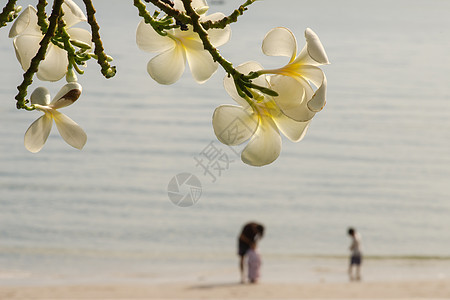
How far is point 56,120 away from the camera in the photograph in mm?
639

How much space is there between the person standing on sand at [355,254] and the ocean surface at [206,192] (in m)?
0.65

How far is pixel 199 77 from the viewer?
0.66m

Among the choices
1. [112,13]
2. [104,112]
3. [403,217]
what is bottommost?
[112,13]

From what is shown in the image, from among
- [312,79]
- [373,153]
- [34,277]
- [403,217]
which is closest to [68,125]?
Answer: [312,79]

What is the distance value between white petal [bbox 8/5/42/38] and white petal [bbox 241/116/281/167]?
28 centimetres

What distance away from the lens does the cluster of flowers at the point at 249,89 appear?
55 cm

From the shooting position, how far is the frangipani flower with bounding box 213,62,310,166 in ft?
1.81

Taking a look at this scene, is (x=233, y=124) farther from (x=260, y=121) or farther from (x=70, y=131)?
(x=70, y=131)

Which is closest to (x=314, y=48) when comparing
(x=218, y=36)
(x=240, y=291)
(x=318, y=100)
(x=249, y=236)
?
(x=318, y=100)

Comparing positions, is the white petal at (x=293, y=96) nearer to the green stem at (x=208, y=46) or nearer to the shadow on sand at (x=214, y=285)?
the green stem at (x=208, y=46)

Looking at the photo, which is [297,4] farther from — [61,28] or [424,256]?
[61,28]

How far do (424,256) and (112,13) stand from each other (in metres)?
90.2

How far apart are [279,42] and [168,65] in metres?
0.16

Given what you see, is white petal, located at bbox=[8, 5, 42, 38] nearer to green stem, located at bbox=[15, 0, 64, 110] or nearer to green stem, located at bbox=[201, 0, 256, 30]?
green stem, located at bbox=[15, 0, 64, 110]
